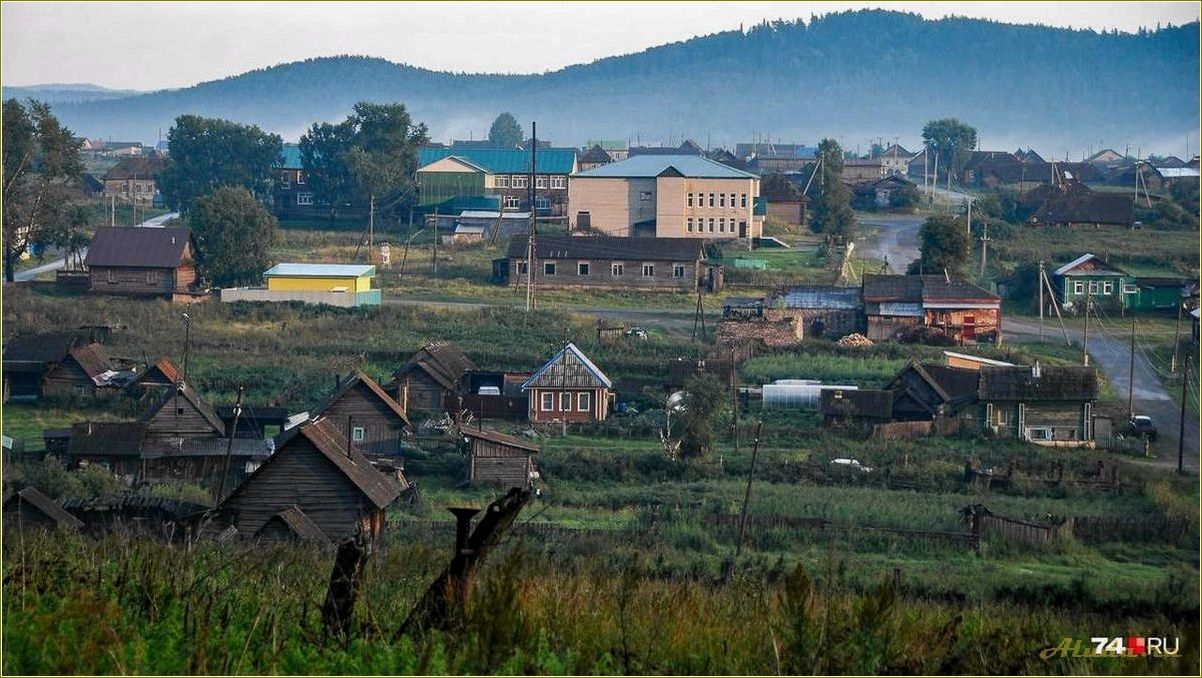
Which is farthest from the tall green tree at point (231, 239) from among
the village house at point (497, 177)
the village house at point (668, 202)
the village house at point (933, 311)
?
the village house at point (933, 311)

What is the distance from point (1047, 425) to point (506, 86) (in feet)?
95.2

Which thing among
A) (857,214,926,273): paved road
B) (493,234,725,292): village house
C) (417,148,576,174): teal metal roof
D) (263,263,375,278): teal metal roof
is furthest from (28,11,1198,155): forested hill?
(857,214,926,273): paved road

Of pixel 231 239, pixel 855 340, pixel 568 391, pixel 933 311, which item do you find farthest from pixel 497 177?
pixel 568 391

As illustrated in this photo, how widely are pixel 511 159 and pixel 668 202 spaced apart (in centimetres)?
557

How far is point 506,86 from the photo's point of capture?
138ft

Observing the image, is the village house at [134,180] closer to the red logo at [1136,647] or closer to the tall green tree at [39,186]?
the tall green tree at [39,186]

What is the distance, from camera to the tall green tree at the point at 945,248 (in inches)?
915

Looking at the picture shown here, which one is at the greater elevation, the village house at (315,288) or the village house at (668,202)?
the village house at (668,202)

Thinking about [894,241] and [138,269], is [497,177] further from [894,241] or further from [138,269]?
[138,269]

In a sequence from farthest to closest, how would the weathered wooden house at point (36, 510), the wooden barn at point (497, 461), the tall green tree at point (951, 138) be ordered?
the tall green tree at point (951, 138) → the wooden barn at point (497, 461) → the weathered wooden house at point (36, 510)

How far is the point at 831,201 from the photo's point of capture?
30672mm

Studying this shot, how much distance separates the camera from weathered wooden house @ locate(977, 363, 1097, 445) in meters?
14.8

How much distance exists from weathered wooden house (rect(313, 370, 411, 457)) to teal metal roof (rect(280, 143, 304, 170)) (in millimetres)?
21285

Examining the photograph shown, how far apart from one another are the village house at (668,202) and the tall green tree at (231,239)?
734 centimetres
